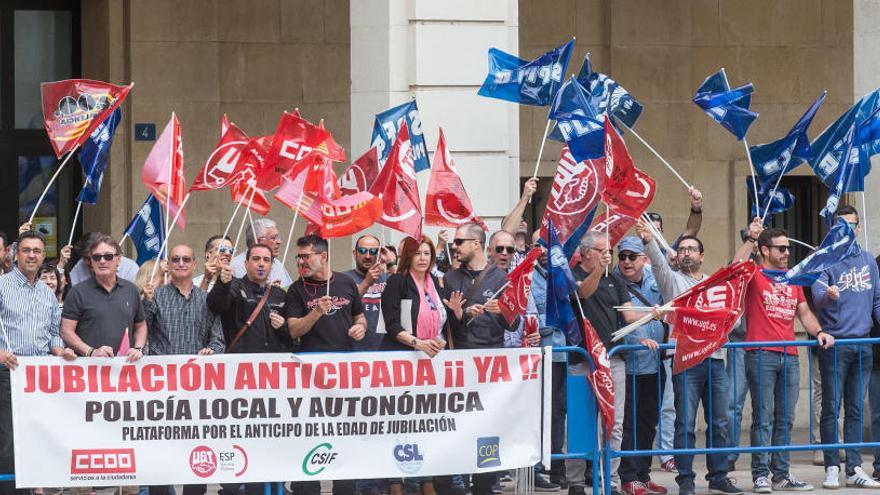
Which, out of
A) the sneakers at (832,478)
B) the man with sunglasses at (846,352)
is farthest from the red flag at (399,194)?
the sneakers at (832,478)

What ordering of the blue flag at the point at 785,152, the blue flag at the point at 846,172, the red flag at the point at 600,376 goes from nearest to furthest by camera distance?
the red flag at the point at 600,376 → the blue flag at the point at 846,172 → the blue flag at the point at 785,152

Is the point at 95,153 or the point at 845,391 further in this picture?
the point at 845,391

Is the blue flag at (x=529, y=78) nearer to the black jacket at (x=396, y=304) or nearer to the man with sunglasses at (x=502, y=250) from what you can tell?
the man with sunglasses at (x=502, y=250)

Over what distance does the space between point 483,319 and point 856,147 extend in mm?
3606

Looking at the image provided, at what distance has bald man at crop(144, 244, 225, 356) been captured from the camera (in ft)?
38.6

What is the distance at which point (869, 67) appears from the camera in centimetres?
1585

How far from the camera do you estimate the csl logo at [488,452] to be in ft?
39.8

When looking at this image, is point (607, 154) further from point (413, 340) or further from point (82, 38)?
point (82, 38)

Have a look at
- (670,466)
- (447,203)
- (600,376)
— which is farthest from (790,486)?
(447,203)

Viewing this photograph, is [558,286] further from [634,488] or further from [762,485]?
[762,485]

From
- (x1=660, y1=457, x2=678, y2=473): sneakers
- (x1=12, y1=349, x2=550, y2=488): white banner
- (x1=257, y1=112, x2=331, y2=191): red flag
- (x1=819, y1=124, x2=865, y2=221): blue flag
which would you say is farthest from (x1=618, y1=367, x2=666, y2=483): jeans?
(x1=257, y1=112, x2=331, y2=191): red flag

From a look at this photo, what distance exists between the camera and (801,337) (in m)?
19.0

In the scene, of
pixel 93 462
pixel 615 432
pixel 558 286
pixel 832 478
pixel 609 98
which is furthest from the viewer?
pixel 609 98

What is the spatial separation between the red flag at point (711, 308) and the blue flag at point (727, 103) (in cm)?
188
